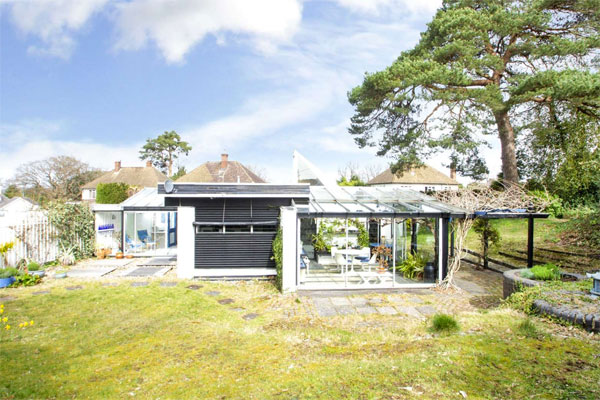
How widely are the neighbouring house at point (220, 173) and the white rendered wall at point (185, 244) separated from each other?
1977 centimetres

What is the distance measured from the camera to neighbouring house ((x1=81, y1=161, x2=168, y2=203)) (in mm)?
39188

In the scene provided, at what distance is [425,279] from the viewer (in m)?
10.9

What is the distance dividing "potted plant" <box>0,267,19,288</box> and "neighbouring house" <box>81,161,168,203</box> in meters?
29.6

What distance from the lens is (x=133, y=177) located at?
39.7 metres

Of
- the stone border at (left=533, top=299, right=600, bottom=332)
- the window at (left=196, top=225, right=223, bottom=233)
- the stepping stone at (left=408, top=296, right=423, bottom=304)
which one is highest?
the window at (left=196, top=225, right=223, bottom=233)

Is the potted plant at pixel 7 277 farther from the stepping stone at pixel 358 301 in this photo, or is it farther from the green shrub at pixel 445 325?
the green shrub at pixel 445 325

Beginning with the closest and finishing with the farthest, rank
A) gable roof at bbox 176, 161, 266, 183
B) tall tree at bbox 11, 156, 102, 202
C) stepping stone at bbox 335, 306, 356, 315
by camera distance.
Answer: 1. stepping stone at bbox 335, 306, 356, 315
2. gable roof at bbox 176, 161, 266, 183
3. tall tree at bbox 11, 156, 102, 202

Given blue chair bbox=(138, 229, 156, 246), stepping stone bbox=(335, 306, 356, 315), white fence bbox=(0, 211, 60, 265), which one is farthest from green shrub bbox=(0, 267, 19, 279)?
stepping stone bbox=(335, 306, 356, 315)

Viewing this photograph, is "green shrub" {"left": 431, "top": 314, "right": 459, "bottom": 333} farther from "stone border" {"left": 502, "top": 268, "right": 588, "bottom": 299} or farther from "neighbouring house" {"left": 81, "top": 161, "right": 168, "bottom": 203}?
"neighbouring house" {"left": 81, "top": 161, "right": 168, "bottom": 203}

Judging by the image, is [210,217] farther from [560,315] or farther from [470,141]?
[470,141]

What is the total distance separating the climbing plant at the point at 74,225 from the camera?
45.1 ft

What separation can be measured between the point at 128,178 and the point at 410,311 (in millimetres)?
39060

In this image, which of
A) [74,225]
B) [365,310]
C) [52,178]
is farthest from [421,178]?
[52,178]

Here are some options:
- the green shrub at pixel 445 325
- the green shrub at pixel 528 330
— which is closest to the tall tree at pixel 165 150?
the green shrub at pixel 445 325
